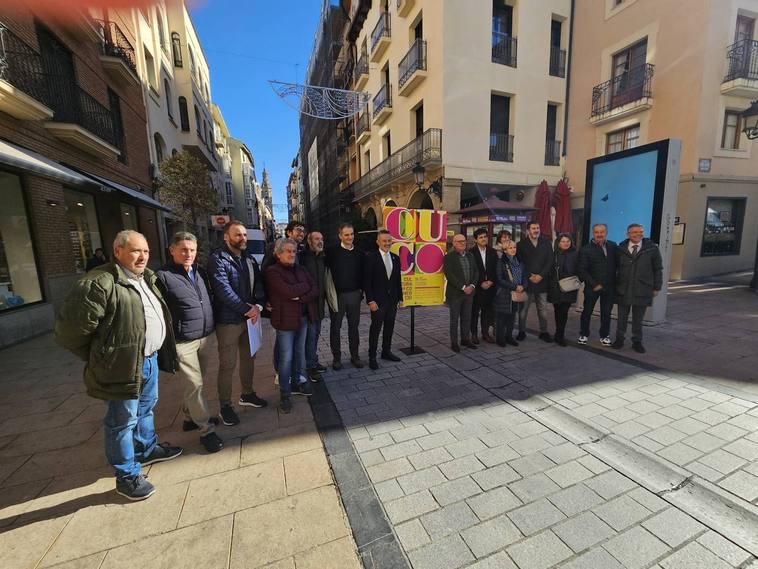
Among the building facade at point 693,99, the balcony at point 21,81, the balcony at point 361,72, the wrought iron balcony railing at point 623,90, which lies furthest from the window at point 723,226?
the balcony at point 21,81

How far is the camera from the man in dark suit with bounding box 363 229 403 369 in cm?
465

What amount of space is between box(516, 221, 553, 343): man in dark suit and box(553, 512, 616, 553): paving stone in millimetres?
3758

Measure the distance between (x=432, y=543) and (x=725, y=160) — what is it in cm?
1666

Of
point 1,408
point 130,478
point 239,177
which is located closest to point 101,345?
point 130,478

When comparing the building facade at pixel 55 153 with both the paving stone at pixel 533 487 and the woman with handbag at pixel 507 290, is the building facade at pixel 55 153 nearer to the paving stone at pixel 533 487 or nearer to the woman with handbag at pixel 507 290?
the woman with handbag at pixel 507 290

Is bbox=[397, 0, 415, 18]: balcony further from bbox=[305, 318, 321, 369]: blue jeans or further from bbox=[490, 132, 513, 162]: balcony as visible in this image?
bbox=[305, 318, 321, 369]: blue jeans

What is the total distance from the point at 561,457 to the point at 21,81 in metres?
11.4

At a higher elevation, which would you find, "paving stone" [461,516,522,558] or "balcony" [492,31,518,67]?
"balcony" [492,31,518,67]

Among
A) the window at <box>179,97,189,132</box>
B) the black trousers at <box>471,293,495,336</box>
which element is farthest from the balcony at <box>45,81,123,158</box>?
the black trousers at <box>471,293,495,336</box>

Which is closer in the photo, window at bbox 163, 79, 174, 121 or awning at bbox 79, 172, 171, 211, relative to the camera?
awning at bbox 79, 172, 171, 211

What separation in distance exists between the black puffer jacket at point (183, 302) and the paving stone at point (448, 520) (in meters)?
2.33

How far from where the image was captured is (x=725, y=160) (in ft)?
39.1

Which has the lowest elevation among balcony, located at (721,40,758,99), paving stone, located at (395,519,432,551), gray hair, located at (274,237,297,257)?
paving stone, located at (395,519,432,551)

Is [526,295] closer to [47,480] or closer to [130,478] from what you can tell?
[130,478]
